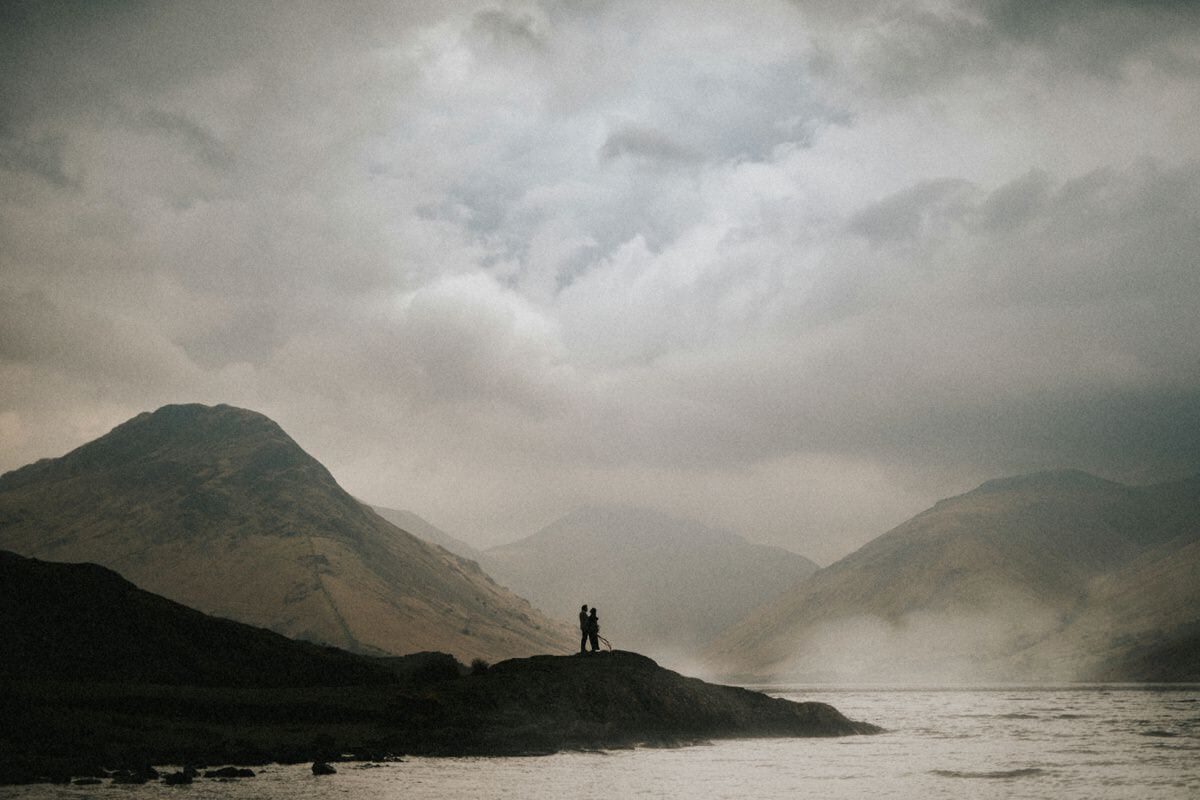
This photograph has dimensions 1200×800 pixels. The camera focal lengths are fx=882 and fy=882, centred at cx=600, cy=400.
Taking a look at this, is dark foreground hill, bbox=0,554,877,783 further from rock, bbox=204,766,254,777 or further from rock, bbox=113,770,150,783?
rock, bbox=204,766,254,777

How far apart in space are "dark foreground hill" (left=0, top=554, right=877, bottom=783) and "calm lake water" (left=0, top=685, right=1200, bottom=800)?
139 inches

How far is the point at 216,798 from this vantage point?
109ft

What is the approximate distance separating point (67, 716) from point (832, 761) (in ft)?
138

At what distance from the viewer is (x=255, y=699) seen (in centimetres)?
5753

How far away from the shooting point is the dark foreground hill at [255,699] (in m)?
45.8

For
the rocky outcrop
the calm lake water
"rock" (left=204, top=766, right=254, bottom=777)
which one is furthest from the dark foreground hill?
the calm lake water

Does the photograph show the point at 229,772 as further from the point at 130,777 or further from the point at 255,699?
the point at 255,699

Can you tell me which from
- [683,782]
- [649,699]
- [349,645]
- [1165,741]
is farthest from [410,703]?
[349,645]

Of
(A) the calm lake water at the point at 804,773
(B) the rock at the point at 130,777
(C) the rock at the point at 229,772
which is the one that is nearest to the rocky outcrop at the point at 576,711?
(A) the calm lake water at the point at 804,773

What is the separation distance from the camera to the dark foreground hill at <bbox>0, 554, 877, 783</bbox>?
1801 inches

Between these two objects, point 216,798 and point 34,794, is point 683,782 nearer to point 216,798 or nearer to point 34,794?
point 216,798

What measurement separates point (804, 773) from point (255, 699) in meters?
35.2

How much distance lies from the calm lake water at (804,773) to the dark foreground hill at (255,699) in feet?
11.6

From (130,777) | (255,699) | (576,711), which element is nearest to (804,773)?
(576,711)
